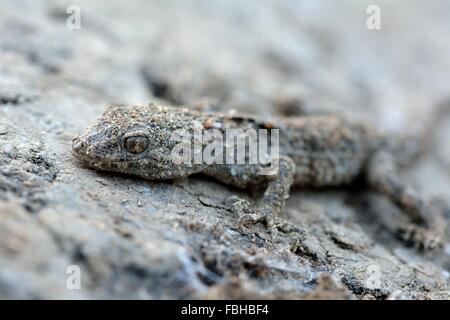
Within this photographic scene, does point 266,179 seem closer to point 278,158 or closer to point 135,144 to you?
point 278,158

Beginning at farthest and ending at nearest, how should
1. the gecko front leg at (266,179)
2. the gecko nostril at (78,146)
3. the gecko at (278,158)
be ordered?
the gecko front leg at (266,179)
the gecko at (278,158)
the gecko nostril at (78,146)

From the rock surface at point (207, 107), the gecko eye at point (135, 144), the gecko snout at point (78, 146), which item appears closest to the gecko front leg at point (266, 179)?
the rock surface at point (207, 107)

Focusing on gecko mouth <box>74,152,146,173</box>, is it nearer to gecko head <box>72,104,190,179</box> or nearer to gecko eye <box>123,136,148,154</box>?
gecko head <box>72,104,190,179</box>

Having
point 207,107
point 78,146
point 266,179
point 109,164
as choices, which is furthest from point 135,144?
point 207,107

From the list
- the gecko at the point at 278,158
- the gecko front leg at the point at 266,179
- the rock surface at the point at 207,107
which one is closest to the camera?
the rock surface at the point at 207,107

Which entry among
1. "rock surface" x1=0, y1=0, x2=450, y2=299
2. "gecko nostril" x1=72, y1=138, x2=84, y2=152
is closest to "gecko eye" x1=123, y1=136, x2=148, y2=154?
"rock surface" x1=0, y1=0, x2=450, y2=299

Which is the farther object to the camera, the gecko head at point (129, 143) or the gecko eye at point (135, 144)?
the gecko eye at point (135, 144)

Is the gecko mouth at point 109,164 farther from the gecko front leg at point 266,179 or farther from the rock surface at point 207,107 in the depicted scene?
the gecko front leg at point 266,179
